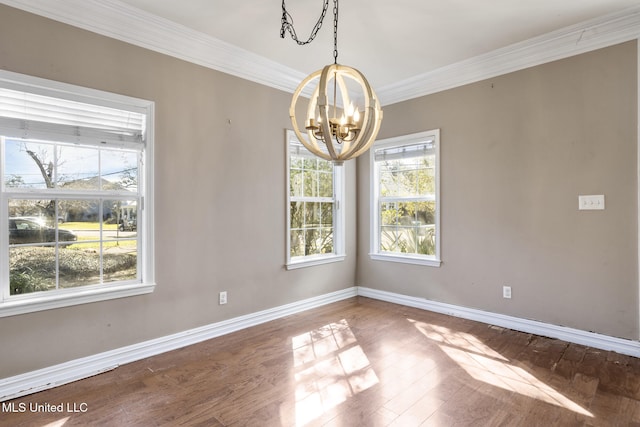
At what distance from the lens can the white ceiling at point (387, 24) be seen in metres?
2.71

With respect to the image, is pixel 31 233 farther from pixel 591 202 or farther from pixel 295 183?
pixel 591 202

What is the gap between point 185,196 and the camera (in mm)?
3180

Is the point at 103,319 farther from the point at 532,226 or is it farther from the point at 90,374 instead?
the point at 532,226

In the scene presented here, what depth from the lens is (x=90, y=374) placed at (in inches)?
103

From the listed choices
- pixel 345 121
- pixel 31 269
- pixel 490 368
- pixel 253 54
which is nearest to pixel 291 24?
pixel 253 54

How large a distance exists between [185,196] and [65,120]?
3.33 feet

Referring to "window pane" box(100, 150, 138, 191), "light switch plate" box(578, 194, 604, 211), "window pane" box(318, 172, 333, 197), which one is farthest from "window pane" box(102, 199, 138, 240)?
"light switch plate" box(578, 194, 604, 211)

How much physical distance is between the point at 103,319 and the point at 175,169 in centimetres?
131

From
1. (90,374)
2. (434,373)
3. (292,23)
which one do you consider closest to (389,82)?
(292,23)

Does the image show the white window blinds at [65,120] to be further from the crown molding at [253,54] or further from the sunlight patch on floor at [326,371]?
the sunlight patch on floor at [326,371]

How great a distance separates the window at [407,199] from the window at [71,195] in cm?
281

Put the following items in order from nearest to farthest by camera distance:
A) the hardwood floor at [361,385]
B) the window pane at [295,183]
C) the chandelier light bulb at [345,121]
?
1. the hardwood floor at [361,385]
2. the chandelier light bulb at [345,121]
3. the window pane at [295,183]

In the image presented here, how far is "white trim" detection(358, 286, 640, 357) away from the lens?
2.96m

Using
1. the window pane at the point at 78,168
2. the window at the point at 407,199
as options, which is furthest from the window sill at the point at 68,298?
the window at the point at 407,199
